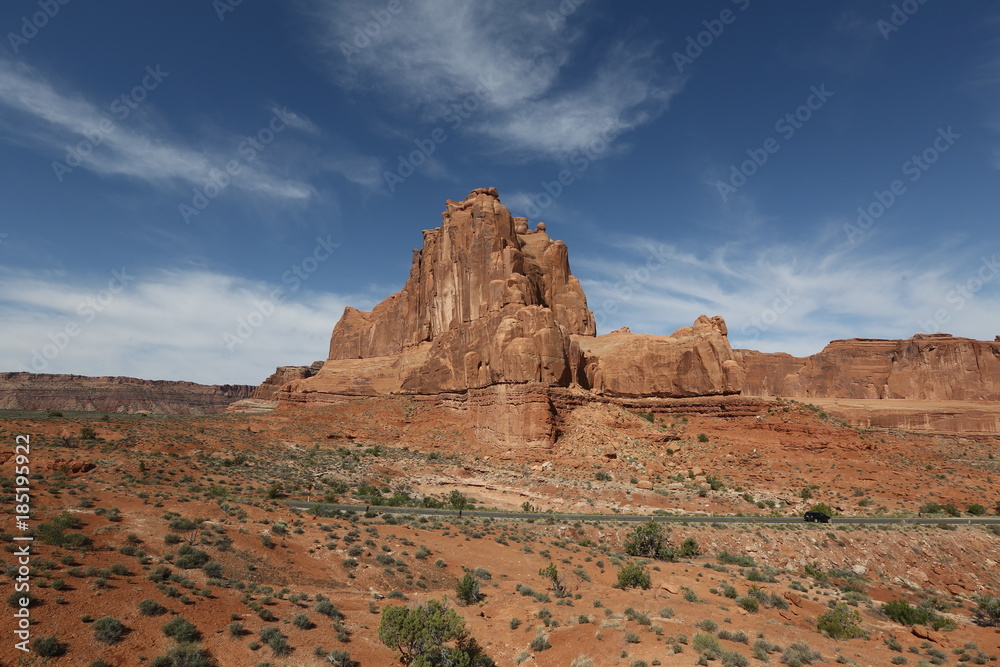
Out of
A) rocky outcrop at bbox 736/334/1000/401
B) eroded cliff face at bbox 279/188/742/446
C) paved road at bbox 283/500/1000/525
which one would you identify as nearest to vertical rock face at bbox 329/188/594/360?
eroded cliff face at bbox 279/188/742/446

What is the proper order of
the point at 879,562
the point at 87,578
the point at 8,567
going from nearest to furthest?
1. the point at 8,567
2. the point at 87,578
3. the point at 879,562

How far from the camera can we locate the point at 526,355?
2164 inches

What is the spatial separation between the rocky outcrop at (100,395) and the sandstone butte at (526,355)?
78246 mm

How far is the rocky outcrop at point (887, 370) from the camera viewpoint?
114562 mm

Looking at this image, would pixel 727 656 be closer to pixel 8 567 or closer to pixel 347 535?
pixel 347 535

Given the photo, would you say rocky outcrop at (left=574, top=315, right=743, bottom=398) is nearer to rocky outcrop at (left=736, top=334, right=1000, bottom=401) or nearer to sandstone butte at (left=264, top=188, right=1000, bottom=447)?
sandstone butte at (left=264, top=188, right=1000, bottom=447)

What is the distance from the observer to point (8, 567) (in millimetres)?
12234

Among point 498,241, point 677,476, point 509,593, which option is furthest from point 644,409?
point 509,593

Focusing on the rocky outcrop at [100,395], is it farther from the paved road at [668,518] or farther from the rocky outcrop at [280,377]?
the paved road at [668,518]

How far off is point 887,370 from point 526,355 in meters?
121

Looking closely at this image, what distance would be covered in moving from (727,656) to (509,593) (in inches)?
331

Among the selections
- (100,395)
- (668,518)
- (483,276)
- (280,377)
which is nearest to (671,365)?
(483,276)

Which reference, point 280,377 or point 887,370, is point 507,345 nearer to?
point 887,370

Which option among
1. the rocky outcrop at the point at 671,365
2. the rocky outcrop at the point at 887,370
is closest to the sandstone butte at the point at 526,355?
the rocky outcrop at the point at 671,365
